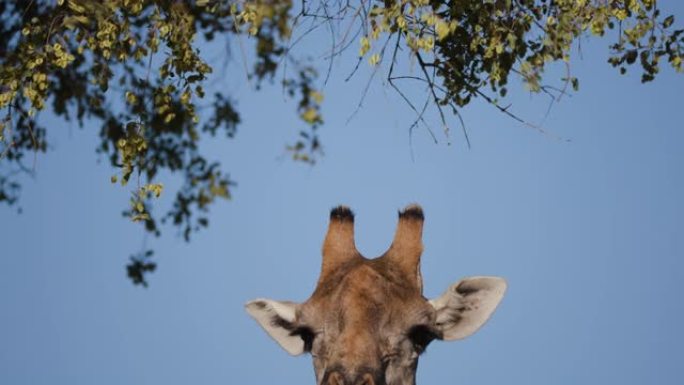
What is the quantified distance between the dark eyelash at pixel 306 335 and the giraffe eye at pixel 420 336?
0.77 m

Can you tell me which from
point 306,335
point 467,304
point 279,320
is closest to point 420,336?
point 467,304

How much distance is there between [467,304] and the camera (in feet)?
27.7

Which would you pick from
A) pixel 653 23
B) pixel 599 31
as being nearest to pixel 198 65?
pixel 599 31

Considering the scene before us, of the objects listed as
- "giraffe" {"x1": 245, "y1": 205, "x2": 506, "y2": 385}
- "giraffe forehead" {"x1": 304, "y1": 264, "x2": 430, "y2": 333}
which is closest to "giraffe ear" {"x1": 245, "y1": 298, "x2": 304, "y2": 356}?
"giraffe" {"x1": 245, "y1": 205, "x2": 506, "y2": 385}

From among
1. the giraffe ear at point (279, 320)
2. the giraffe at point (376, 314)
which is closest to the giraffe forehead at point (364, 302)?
the giraffe at point (376, 314)

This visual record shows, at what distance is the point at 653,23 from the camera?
35.8 ft

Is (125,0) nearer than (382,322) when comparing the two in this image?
No

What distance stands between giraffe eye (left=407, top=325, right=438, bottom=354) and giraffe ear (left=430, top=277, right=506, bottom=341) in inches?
4.7

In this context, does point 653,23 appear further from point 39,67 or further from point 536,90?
point 39,67

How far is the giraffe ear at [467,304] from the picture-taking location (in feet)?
27.4

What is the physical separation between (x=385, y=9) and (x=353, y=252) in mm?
2153

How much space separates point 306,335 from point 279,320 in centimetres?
39

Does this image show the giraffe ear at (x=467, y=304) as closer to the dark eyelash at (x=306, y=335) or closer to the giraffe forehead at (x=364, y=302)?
the giraffe forehead at (x=364, y=302)

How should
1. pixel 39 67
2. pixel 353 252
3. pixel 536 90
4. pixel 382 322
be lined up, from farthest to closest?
1. pixel 39 67
2. pixel 536 90
3. pixel 353 252
4. pixel 382 322
